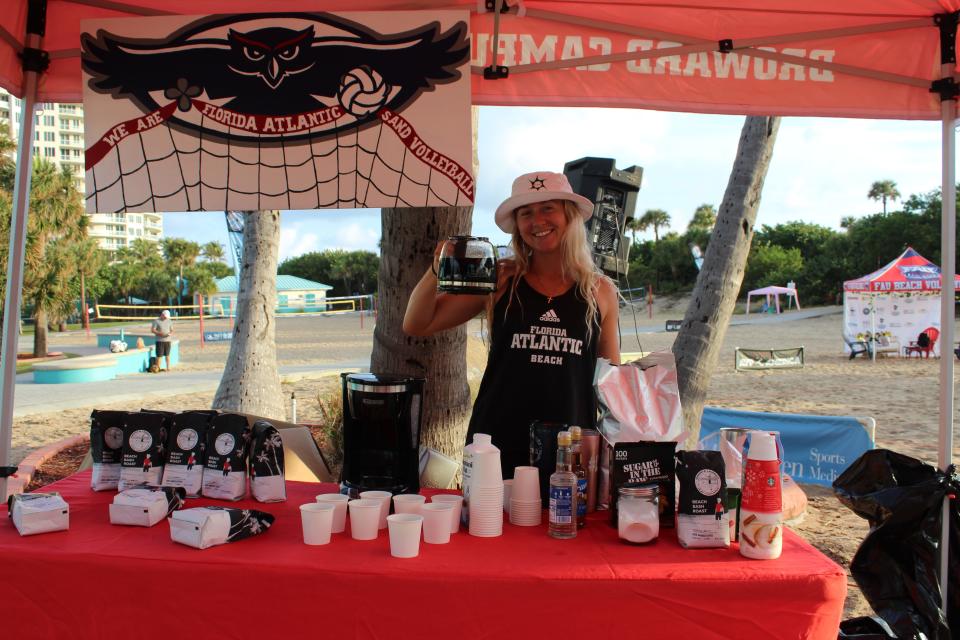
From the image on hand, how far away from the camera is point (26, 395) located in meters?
12.5

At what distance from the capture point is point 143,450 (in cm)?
228

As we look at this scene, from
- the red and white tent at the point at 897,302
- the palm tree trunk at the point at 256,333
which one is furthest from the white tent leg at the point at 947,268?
the red and white tent at the point at 897,302

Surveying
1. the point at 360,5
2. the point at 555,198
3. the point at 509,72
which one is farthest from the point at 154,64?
the point at 555,198

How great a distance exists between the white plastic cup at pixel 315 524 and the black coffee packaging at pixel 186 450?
1.85 feet

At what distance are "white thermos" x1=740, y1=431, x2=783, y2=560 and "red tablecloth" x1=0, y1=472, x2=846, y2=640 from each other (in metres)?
0.04

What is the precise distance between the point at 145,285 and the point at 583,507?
75.2 meters

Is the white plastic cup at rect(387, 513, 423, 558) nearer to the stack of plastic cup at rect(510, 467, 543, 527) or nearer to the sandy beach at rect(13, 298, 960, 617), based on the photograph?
the stack of plastic cup at rect(510, 467, 543, 527)

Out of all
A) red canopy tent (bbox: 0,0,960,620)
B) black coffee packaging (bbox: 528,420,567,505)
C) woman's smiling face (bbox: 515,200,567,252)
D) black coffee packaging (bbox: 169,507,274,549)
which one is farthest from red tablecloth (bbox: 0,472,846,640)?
red canopy tent (bbox: 0,0,960,620)

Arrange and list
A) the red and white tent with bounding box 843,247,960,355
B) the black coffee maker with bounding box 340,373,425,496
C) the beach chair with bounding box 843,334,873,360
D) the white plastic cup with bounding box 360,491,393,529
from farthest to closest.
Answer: the beach chair with bounding box 843,334,873,360 → the red and white tent with bounding box 843,247,960,355 → the black coffee maker with bounding box 340,373,425,496 → the white plastic cup with bounding box 360,491,393,529

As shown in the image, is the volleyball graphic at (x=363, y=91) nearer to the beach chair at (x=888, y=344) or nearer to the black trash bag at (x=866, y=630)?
the black trash bag at (x=866, y=630)

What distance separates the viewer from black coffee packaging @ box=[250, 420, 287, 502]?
223 cm

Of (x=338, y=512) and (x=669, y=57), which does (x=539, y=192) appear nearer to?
(x=669, y=57)

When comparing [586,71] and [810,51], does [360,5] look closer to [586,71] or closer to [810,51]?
[586,71]

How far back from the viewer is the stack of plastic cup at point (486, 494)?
191 cm
